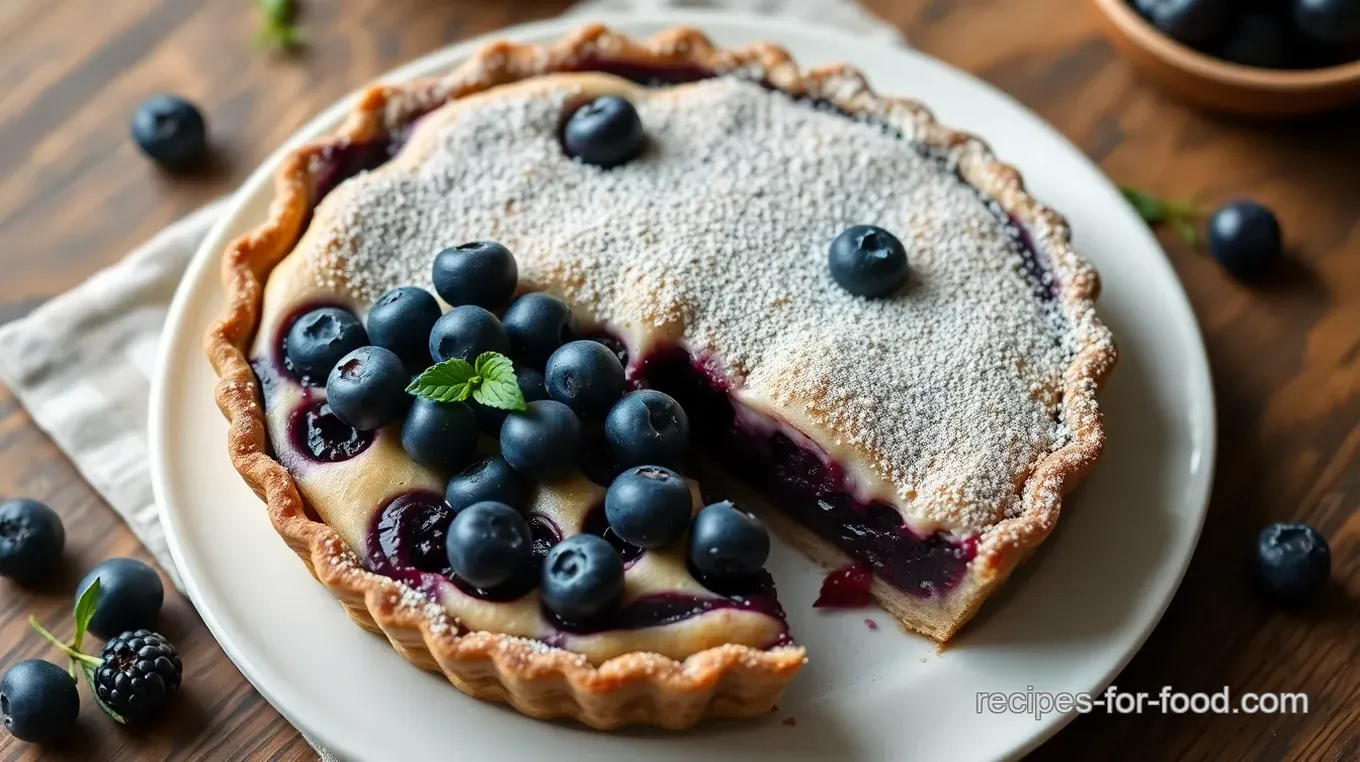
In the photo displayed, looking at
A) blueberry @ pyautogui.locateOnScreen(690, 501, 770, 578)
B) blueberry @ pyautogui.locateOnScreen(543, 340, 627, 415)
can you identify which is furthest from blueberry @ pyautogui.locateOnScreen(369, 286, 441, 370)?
blueberry @ pyautogui.locateOnScreen(690, 501, 770, 578)

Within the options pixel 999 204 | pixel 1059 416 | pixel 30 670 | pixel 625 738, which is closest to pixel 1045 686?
pixel 1059 416

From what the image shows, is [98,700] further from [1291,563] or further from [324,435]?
[1291,563]

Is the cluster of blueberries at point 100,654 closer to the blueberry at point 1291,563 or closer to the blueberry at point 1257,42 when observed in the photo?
the blueberry at point 1291,563

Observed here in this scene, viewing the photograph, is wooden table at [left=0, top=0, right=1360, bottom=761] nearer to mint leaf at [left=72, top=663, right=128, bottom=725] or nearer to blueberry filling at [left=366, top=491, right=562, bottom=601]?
mint leaf at [left=72, top=663, right=128, bottom=725]

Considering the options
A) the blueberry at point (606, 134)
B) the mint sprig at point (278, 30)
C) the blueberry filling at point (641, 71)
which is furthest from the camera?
the mint sprig at point (278, 30)

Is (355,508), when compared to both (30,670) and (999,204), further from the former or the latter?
(999,204)

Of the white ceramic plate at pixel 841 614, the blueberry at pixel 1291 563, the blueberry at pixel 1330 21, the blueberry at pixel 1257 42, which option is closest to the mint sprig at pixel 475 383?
the white ceramic plate at pixel 841 614

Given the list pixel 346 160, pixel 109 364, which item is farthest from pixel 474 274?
pixel 109 364
